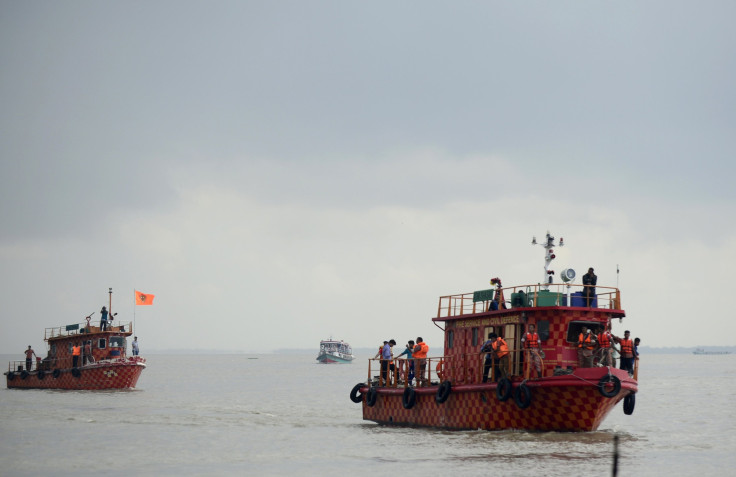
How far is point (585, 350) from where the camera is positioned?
1025 inches

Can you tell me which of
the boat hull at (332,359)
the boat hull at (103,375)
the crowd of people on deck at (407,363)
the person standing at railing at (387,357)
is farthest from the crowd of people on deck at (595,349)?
the boat hull at (332,359)

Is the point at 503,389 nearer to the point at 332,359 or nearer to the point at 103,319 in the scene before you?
the point at 103,319

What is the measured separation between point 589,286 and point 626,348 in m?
2.06

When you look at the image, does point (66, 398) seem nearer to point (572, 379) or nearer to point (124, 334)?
point (124, 334)

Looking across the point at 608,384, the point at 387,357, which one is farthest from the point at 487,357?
the point at 387,357

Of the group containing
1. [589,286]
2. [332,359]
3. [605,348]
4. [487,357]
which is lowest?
[332,359]

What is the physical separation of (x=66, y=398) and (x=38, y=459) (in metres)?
24.2

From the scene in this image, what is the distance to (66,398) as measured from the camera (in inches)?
1892

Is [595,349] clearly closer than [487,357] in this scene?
Yes

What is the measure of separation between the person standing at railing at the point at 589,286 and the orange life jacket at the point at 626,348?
1.40 meters

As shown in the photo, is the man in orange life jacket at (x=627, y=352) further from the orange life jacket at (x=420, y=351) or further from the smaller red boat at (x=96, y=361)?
the smaller red boat at (x=96, y=361)

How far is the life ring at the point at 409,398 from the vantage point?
30.5m

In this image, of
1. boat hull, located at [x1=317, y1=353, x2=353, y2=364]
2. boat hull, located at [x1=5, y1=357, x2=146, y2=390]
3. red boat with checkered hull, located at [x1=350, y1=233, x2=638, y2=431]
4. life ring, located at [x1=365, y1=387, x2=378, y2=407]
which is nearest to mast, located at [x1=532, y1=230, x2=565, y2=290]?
red boat with checkered hull, located at [x1=350, y1=233, x2=638, y2=431]

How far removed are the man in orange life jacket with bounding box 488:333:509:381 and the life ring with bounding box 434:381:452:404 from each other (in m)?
1.72
